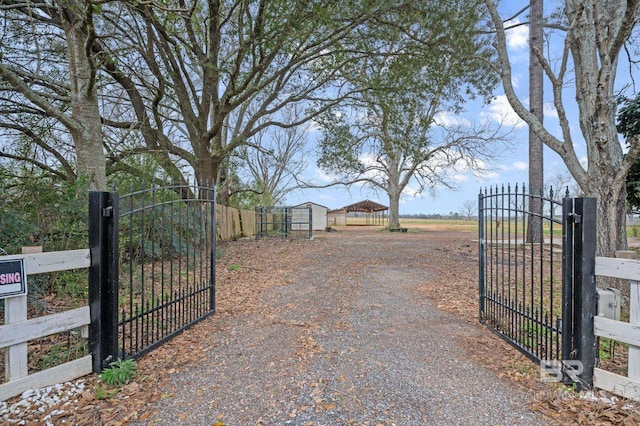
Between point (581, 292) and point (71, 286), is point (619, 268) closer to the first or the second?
point (581, 292)

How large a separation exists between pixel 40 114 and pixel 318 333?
7878 millimetres

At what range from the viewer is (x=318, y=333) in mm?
3695

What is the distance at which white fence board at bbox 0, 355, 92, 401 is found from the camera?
7.33 feet

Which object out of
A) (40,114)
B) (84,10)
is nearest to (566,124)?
(84,10)

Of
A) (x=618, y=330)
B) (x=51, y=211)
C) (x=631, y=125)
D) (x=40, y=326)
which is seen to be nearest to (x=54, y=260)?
(x=40, y=326)

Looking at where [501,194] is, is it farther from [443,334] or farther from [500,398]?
[500,398]

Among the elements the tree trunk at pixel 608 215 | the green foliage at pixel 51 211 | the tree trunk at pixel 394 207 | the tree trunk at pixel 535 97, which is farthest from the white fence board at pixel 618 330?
the tree trunk at pixel 394 207

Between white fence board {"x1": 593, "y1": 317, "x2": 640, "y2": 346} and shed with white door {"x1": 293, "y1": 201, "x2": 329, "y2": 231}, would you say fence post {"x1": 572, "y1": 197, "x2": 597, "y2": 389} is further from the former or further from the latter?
shed with white door {"x1": 293, "y1": 201, "x2": 329, "y2": 231}

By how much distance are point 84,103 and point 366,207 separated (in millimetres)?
33463

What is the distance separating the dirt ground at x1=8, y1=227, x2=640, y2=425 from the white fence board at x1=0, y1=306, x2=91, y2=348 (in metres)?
0.51

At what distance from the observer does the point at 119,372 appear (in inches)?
104

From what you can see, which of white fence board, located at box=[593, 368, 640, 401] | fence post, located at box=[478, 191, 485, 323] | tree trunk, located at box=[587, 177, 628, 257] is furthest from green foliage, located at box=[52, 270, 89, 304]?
tree trunk, located at box=[587, 177, 628, 257]

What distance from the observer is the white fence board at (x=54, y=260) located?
7.76 feet

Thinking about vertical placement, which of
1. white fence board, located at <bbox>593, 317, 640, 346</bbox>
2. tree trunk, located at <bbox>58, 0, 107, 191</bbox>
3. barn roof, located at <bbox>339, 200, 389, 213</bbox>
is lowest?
white fence board, located at <bbox>593, 317, 640, 346</bbox>
